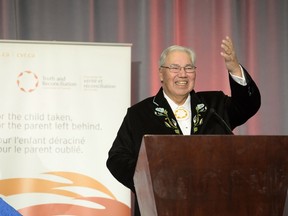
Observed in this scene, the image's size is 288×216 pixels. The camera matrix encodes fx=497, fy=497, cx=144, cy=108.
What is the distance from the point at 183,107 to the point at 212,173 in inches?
40.4

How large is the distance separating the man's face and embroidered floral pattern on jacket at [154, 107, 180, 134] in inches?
4.1

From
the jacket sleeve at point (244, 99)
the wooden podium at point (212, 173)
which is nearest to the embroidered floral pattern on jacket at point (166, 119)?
the jacket sleeve at point (244, 99)

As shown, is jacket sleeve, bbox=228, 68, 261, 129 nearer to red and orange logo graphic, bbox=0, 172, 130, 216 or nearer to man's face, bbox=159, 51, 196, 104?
man's face, bbox=159, 51, 196, 104

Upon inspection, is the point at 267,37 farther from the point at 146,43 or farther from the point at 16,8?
the point at 16,8

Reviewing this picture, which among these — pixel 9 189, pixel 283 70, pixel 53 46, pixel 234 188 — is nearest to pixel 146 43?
pixel 53 46

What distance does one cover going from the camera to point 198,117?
7.57ft

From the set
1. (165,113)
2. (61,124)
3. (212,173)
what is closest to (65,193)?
(61,124)

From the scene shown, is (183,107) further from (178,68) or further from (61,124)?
(61,124)

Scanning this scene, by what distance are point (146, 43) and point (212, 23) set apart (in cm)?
58

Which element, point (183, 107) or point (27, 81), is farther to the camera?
point (27, 81)

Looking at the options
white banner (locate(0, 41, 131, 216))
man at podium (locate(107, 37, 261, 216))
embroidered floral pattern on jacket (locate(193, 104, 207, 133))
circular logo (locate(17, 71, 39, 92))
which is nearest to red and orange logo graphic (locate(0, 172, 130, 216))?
white banner (locate(0, 41, 131, 216))

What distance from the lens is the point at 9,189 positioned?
3318 millimetres

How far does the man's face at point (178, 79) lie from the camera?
2342mm

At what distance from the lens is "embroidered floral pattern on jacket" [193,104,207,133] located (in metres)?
2.28
